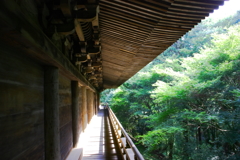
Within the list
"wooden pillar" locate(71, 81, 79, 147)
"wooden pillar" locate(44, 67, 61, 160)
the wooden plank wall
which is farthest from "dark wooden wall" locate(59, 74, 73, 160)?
the wooden plank wall

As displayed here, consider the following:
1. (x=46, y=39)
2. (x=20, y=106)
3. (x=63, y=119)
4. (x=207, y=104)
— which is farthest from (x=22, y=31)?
(x=207, y=104)

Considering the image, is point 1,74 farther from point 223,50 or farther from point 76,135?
point 223,50

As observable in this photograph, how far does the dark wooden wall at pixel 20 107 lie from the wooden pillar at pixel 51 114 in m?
0.06

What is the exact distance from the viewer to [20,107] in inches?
61.4

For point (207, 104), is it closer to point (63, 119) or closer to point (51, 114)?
point (63, 119)

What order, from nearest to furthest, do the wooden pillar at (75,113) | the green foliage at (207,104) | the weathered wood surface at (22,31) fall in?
the weathered wood surface at (22,31), the wooden pillar at (75,113), the green foliage at (207,104)

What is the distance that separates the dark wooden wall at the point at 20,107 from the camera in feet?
4.30

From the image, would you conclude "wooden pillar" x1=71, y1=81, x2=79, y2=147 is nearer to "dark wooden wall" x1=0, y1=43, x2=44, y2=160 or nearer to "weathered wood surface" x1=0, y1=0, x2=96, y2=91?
"dark wooden wall" x1=0, y1=43, x2=44, y2=160

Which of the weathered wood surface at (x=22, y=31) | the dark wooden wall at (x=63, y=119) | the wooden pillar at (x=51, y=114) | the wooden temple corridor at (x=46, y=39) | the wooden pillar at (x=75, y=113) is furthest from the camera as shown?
the wooden pillar at (x=75, y=113)

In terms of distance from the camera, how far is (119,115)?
19109mm

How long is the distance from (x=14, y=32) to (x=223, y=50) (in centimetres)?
1054

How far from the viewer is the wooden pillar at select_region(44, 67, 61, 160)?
2.16 meters

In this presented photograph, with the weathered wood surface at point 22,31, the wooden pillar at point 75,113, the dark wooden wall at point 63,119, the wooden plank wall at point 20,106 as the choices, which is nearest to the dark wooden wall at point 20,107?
the wooden plank wall at point 20,106

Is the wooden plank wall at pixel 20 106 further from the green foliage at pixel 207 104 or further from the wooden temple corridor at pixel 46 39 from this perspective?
the green foliage at pixel 207 104
